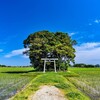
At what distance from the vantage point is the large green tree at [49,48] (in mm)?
40594

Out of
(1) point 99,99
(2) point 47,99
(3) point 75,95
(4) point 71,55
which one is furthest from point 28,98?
(4) point 71,55

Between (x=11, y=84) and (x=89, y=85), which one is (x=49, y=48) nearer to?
(x=11, y=84)

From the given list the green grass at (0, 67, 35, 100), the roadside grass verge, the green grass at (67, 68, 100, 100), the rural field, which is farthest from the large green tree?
the roadside grass verge

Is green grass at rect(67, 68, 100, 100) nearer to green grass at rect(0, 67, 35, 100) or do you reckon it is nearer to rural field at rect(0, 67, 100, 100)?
rural field at rect(0, 67, 100, 100)

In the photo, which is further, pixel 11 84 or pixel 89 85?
pixel 11 84

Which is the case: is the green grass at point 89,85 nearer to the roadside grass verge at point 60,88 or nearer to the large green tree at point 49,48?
the roadside grass verge at point 60,88

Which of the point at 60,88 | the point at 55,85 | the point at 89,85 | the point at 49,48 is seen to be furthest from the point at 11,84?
the point at 49,48

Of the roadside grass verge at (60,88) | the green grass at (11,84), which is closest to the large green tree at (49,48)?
the green grass at (11,84)

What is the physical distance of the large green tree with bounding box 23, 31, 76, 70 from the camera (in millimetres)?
40594

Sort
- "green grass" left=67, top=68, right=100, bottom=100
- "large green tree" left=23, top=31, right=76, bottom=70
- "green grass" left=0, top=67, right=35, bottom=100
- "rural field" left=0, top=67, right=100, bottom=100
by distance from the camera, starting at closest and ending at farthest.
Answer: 1. "rural field" left=0, top=67, right=100, bottom=100
2. "green grass" left=67, top=68, right=100, bottom=100
3. "green grass" left=0, top=67, right=35, bottom=100
4. "large green tree" left=23, top=31, right=76, bottom=70

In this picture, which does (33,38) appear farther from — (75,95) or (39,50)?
(75,95)

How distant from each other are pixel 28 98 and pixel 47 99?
42.6 inches

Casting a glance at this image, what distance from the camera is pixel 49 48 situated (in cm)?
4009

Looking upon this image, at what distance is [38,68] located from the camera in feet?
141
